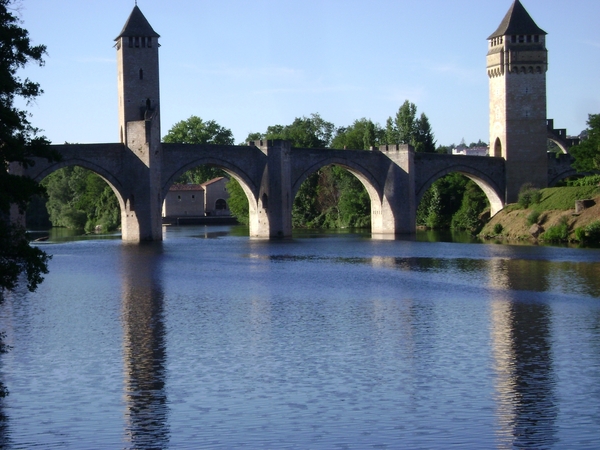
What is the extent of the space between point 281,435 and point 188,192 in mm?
84239

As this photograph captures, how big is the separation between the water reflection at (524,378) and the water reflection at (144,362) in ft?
14.1

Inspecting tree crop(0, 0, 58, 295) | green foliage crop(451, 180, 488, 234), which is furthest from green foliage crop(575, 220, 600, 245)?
tree crop(0, 0, 58, 295)

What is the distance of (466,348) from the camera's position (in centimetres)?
1745

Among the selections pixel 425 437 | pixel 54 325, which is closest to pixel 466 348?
pixel 425 437

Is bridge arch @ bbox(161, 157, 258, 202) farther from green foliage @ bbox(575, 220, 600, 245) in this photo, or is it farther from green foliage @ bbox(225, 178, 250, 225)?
green foliage @ bbox(225, 178, 250, 225)

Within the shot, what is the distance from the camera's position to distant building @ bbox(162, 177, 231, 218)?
93812 millimetres

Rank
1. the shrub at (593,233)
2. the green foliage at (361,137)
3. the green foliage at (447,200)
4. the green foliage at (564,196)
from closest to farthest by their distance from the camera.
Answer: the shrub at (593,233) < the green foliage at (564,196) < the green foliage at (447,200) < the green foliage at (361,137)

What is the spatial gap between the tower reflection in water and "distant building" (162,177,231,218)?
2731 inches

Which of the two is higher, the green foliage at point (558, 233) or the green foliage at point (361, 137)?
the green foliage at point (361, 137)

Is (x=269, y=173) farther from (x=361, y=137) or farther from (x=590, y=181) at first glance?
(x=361, y=137)

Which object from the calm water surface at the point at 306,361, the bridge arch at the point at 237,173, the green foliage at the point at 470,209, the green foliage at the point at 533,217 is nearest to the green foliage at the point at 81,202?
the bridge arch at the point at 237,173

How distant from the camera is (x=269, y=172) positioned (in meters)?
52.7

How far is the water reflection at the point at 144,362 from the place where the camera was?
1238cm

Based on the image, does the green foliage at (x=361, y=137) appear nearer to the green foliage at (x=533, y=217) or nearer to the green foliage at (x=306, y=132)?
the green foliage at (x=306, y=132)
